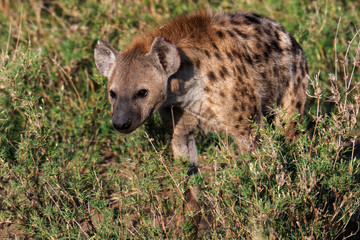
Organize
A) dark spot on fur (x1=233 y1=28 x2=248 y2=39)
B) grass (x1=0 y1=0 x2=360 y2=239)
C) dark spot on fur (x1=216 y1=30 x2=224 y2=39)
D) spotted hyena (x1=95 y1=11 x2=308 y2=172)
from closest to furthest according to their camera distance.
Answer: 1. grass (x1=0 y1=0 x2=360 y2=239)
2. spotted hyena (x1=95 y1=11 x2=308 y2=172)
3. dark spot on fur (x1=216 y1=30 x2=224 y2=39)
4. dark spot on fur (x1=233 y1=28 x2=248 y2=39)

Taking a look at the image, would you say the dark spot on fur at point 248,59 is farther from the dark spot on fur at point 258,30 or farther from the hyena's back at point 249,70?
the dark spot on fur at point 258,30

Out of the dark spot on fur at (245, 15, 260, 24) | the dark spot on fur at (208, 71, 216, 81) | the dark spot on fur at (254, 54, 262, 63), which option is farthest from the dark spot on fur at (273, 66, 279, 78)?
the dark spot on fur at (208, 71, 216, 81)

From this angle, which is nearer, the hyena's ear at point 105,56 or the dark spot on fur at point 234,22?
the hyena's ear at point 105,56

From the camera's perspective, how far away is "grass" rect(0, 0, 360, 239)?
8.59 ft

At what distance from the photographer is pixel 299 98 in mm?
3516

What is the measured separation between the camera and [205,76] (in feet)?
10.3

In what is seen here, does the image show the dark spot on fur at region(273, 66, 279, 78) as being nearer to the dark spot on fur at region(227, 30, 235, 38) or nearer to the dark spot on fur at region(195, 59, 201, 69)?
the dark spot on fur at region(227, 30, 235, 38)

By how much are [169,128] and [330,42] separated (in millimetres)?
2152

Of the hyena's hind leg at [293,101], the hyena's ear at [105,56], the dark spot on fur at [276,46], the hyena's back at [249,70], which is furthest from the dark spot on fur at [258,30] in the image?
the hyena's ear at [105,56]

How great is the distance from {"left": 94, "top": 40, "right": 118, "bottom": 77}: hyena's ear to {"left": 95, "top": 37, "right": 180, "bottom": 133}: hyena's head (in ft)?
0.57

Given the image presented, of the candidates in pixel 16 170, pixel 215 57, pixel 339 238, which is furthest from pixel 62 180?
pixel 339 238

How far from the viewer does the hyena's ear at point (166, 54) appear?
2.93 meters

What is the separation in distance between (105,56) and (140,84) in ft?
1.40

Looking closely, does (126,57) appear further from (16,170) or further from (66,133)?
(66,133)
